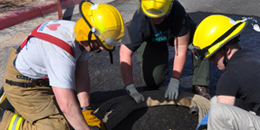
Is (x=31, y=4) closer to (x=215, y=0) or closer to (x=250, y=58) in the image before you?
(x=215, y=0)

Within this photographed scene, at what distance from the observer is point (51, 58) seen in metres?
2.05

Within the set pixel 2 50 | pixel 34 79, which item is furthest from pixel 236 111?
pixel 2 50

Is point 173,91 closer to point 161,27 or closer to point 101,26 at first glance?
point 161,27

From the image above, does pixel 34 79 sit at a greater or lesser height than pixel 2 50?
greater

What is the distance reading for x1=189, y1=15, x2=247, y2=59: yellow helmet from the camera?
89.0 inches

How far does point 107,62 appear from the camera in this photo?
4.46 metres

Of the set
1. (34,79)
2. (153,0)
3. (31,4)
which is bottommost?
(31,4)

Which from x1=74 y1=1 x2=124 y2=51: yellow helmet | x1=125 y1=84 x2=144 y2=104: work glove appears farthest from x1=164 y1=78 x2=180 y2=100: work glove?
x1=74 y1=1 x2=124 y2=51: yellow helmet

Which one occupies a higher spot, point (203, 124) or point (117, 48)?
point (203, 124)

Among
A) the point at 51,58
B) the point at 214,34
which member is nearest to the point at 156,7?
the point at 214,34

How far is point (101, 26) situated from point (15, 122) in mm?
1201

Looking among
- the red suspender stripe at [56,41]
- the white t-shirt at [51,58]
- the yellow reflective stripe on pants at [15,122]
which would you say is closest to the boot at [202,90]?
the white t-shirt at [51,58]

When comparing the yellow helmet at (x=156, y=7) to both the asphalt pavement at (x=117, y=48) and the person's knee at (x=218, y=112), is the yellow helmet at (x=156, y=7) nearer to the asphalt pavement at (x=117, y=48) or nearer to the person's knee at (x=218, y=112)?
the person's knee at (x=218, y=112)

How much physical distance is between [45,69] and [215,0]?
689cm
